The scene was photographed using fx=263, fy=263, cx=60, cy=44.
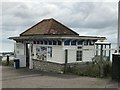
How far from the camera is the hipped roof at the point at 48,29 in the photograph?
20.6 m

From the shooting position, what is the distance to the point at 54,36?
18.6 metres

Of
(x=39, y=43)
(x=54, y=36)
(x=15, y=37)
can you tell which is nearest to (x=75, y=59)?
(x=54, y=36)

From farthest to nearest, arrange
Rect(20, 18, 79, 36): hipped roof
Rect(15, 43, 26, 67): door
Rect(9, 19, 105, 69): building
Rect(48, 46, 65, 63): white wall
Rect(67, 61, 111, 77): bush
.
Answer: Rect(15, 43, 26, 67): door, Rect(20, 18, 79, 36): hipped roof, Rect(9, 19, 105, 69): building, Rect(48, 46, 65, 63): white wall, Rect(67, 61, 111, 77): bush

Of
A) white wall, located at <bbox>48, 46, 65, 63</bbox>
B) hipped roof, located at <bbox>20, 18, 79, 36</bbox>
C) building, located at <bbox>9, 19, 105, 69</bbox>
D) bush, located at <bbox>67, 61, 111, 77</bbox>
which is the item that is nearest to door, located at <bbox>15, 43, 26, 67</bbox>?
building, located at <bbox>9, 19, 105, 69</bbox>

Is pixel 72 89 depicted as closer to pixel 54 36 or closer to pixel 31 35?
pixel 54 36

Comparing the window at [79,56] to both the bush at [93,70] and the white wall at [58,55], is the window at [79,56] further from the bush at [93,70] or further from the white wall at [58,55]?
the bush at [93,70]

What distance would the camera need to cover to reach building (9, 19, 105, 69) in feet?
60.2

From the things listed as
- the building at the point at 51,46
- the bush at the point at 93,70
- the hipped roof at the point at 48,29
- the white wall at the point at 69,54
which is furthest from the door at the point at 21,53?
the bush at the point at 93,70

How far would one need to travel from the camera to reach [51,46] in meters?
19.1

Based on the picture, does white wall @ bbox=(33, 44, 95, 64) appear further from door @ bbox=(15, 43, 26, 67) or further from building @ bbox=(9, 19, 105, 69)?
door @ bbox=(15, 43, 26, 67)

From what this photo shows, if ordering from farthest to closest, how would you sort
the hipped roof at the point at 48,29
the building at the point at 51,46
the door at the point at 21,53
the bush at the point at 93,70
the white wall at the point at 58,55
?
the door at the point at 21,53 < the hipped roof at the point at 48,29 < the building at the point at 51,46 < the white wall at the point at 58,55 < the bush at the point at 93,70

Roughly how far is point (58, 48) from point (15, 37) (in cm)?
584

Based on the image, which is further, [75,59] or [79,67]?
[75,59]

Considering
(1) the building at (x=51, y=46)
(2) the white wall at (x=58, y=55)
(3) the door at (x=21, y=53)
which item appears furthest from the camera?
(3) the door at (x=21, y=53)
